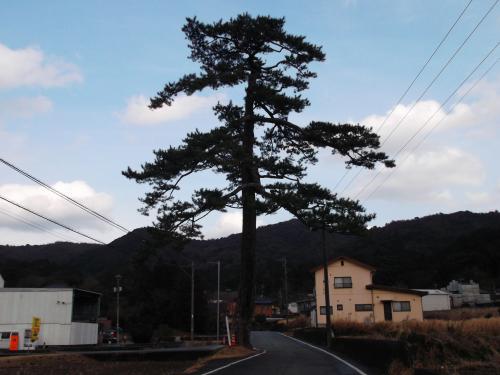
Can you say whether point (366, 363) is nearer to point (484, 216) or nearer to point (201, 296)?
point (201, 296)

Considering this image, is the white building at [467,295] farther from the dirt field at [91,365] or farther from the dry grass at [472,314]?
the dirt field at [91,365]

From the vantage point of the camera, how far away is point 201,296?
72.8m

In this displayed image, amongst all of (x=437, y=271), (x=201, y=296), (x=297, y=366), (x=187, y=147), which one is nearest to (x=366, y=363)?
(x=297, y=366)

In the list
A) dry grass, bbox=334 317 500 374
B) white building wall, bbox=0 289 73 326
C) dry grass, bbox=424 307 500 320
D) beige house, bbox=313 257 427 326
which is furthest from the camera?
beige house, bbox=313 257 427 326

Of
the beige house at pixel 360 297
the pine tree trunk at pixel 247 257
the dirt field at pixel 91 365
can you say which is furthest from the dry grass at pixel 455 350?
the beige house at pixel 360 297

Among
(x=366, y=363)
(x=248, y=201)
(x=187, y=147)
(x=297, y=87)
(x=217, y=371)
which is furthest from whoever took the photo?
(x=297, y=87)

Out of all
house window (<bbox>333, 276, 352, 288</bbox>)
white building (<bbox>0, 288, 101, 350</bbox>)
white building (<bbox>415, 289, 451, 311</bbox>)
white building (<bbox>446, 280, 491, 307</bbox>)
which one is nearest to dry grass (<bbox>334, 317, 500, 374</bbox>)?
white building (<bbox>0, 288, 101, 350</bbox>)

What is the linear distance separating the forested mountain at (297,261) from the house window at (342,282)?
12480mm

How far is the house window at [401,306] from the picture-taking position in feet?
188

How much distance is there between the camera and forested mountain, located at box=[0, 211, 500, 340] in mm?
76769

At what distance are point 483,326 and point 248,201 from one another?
1194cm

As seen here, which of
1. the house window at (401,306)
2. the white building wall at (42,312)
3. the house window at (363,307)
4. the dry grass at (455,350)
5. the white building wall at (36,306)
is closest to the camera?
the dry grass at (455,350)

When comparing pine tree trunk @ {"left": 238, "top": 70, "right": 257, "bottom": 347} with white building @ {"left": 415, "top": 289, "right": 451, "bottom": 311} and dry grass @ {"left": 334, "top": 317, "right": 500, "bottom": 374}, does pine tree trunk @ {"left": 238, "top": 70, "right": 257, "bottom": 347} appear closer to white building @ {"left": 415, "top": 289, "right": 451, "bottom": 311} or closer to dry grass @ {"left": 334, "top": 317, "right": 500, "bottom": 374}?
dry grass @ {"left": 334, "top": 317, "right": 500, "bottom": 374}

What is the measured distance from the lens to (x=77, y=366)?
25250 mm
